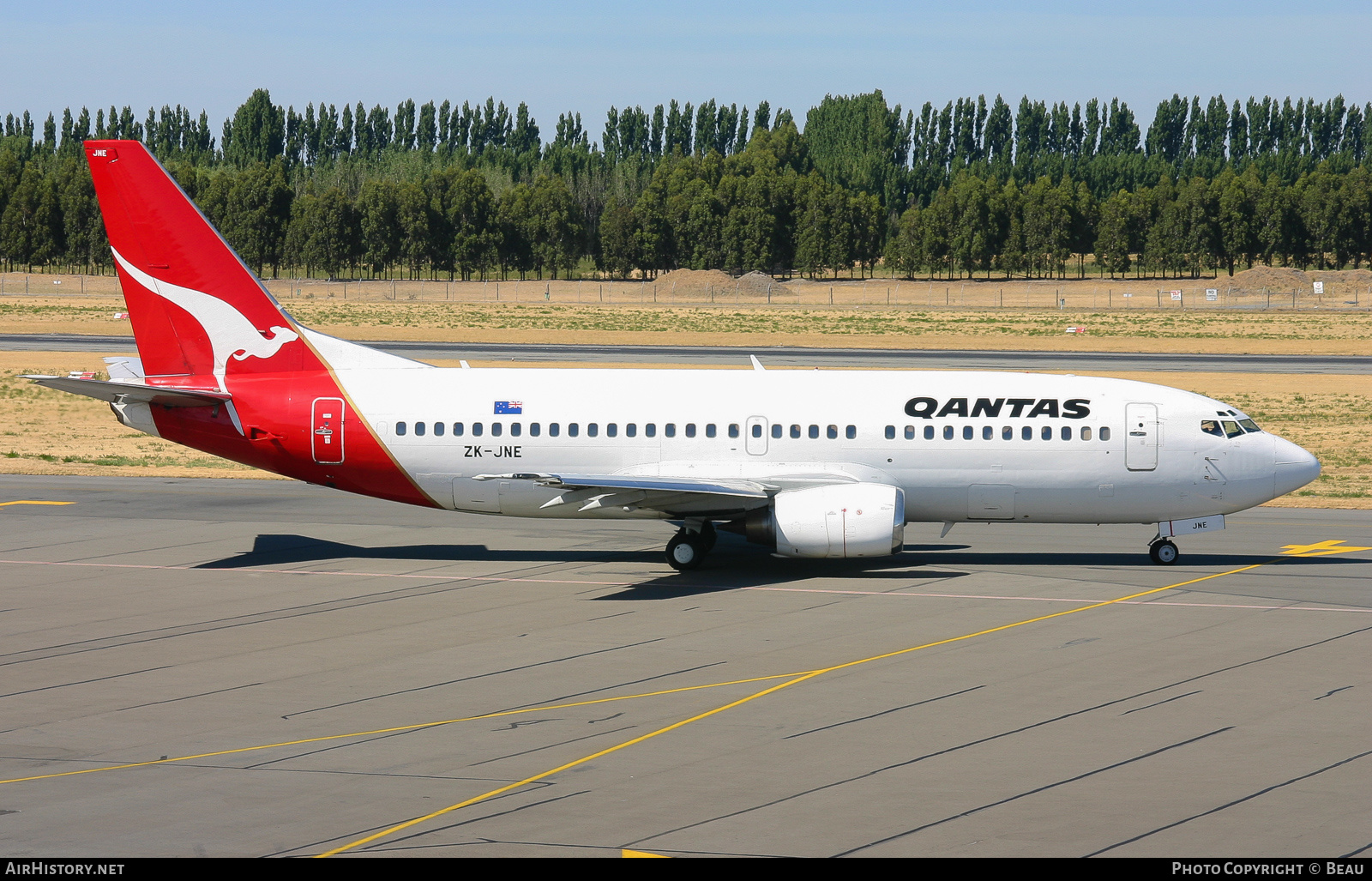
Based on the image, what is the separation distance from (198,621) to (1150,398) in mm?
20305

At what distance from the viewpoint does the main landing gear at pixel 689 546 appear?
96.4 feet

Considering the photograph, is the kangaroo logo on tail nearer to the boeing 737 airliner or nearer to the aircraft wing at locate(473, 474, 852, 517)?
the boeing 737 airliner

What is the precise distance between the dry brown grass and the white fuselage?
11.4 m

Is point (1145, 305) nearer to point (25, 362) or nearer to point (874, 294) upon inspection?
point (874, 294)

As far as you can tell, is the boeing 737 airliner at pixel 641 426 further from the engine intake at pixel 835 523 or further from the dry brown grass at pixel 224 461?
the dry brown grass at pixel 224 461

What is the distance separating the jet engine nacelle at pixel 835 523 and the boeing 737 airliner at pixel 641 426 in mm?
381

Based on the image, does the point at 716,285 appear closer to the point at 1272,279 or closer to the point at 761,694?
the point at 1272,279

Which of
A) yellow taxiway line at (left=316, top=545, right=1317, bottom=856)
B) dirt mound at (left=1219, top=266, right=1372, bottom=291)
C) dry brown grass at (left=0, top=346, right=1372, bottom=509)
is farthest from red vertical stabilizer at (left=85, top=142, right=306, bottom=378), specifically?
dirt mound at (left=1219, top=266, right=1372, bottom=291)

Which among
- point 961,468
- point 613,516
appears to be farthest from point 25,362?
point 961,468

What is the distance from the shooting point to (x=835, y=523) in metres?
27.7

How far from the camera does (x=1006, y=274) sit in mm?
175875

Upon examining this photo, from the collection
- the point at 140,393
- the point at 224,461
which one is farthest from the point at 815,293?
the point at 140,393

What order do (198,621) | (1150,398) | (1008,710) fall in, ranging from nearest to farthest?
(1008,710) < (198,621) < (1150,398)

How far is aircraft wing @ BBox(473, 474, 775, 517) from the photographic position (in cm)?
2714
